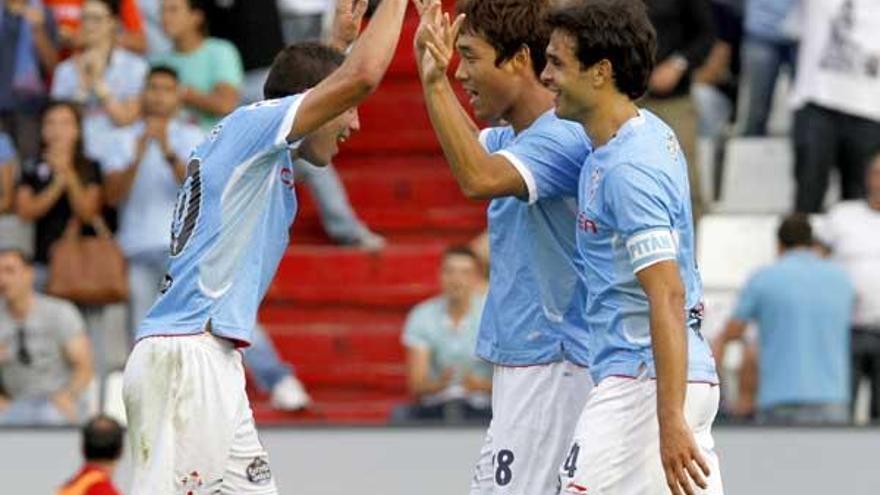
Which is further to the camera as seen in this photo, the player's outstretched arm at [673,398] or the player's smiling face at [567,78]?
the player's smiling face at [567,78]

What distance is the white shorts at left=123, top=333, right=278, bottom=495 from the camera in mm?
7723

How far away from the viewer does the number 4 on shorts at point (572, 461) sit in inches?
291

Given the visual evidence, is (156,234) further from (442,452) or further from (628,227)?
(628,227)

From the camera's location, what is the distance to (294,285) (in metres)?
15.0

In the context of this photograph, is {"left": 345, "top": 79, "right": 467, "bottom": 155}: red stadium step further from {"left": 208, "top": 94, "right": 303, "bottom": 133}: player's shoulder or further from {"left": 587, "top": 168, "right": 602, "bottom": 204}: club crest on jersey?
{"left": 587, "top": 168, "right": 602, "bottom": 204}: club crest on jersey

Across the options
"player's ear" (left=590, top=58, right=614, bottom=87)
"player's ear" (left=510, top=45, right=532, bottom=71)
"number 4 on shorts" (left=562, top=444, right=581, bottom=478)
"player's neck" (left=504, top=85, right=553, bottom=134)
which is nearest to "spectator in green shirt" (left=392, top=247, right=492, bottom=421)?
"player's neck" (left=504, top=85, right=553, bottom=134)

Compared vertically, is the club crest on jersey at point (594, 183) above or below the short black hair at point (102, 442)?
above

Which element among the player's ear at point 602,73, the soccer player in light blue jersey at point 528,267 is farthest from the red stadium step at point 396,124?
the player's ear at point 602,73

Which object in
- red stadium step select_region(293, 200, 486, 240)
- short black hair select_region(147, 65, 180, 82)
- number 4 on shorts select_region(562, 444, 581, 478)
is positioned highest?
Answer: short black hair select_region(147, 65, 180, 82)

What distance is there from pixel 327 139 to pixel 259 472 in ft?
3.33

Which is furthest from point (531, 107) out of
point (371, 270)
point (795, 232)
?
point (371, 270)

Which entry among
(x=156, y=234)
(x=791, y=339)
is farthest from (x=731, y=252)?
(x=156, y=234)

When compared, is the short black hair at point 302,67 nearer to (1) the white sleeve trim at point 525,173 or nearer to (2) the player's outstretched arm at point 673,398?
(1) the white sleeve trim at point 525,173

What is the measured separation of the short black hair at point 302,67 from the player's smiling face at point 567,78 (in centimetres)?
74
